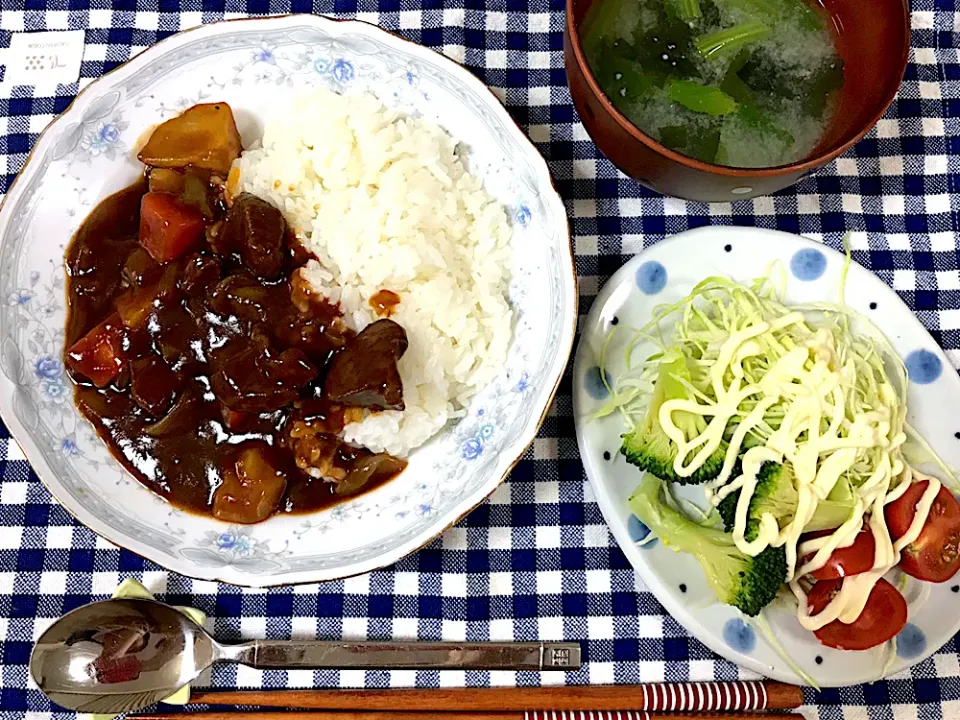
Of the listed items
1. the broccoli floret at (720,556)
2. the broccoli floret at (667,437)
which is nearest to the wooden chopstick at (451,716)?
the broccoli floret at (720,556)

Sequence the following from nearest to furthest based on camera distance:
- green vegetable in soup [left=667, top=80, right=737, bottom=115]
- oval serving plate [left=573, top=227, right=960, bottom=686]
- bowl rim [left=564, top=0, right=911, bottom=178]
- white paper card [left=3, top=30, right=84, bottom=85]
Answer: bowl rim [left=564, top=0, right=911, bottom=178] < green vegetable in soup [left=667, top=80, right=737, bottom=115] < oval serving plate [left=573, top=227, right=960, bottom=686] < white paper card [left=3, top=30, right=84, bottom=85]

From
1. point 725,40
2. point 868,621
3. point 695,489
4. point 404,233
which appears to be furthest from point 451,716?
point 725,40

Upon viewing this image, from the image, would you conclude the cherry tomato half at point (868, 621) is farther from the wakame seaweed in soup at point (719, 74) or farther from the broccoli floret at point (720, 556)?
the wakame seaweed in soup at point (719, 74)

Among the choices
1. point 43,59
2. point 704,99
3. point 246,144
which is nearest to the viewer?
point 704,99

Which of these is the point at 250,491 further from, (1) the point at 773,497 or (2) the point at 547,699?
(1) the point at 773,497

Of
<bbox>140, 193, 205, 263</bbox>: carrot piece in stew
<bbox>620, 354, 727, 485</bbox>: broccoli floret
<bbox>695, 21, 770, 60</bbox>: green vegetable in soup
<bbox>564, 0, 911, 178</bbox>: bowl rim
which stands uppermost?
<bbox>695, 21, 770, 60</bbox>: green vegetable in soup

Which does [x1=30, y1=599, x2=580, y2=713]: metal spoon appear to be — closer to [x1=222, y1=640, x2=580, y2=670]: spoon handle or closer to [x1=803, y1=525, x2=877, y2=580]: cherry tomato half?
[x1=222, y1=640, x2=580, y2=670]: spoon handle

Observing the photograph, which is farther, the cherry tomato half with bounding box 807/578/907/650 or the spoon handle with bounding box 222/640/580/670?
the spoon handle with bounding box 222/640/580/670

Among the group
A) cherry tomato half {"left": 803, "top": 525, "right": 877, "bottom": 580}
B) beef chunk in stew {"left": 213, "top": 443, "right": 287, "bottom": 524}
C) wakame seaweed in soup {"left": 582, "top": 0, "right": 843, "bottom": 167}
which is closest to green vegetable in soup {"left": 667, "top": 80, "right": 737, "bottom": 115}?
wakame seaweed in soup {"left": 582, "top": 0, "right": 843, "bottom": 167}
